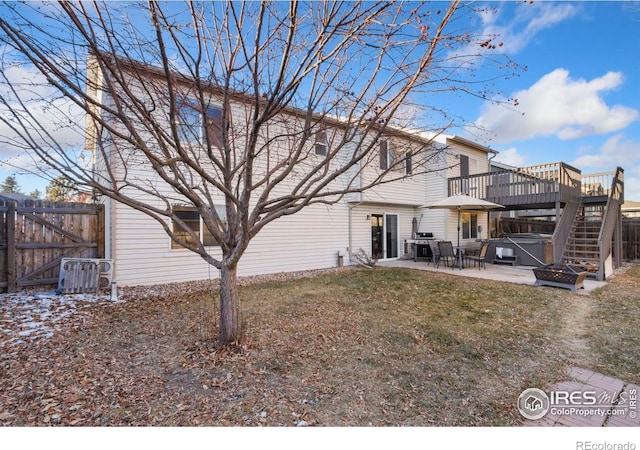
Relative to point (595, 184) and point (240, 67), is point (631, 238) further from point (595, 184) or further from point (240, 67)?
point (240, 67)

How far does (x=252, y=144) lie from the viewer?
2.80m

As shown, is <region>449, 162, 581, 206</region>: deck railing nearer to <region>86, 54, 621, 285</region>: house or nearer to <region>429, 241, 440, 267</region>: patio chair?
<region>86, 54, 621, 285</region>: house

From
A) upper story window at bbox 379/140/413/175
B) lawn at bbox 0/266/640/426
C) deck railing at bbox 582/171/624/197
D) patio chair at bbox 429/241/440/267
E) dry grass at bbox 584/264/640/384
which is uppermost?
deck railing at bbox 582/171/624/197

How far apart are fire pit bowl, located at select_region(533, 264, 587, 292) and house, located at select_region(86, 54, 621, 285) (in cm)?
192

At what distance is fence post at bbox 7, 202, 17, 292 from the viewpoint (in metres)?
6.26

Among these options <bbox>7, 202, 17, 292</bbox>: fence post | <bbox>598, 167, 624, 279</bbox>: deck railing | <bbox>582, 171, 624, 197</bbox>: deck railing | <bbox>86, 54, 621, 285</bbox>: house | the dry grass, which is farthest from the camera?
<bbox>582, 171, 624, 197</bbox>: deck railing

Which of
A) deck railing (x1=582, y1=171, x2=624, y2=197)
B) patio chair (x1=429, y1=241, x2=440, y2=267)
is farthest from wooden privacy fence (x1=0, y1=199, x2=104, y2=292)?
deck railing (x1=582, y1=171, x2=624, y2=197)

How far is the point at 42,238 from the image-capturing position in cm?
666

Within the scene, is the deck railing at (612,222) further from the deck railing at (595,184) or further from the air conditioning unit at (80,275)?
the air conditioning unit at (80,275)

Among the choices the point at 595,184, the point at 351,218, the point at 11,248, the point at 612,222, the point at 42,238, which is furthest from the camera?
the point at 595,184

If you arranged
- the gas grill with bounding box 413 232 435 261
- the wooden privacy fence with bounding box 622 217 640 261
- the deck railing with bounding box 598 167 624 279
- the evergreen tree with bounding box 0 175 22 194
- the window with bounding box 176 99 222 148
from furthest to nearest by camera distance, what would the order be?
the wooden privacy fence with bounding box 622 217 640 261 → the gas grill with bounding box 413 232 435 261 → the deck railing with bounding box 598 167 624 279 → the evergreen tree with bounding box 0 175 22 194 → the window with bounding box 176 99 222 148

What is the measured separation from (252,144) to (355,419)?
2541mm

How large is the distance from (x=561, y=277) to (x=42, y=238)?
476 inches

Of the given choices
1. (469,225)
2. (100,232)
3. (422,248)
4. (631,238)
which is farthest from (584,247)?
(100,232)
